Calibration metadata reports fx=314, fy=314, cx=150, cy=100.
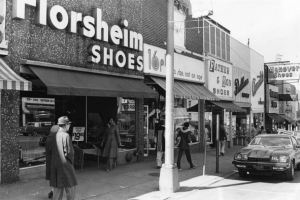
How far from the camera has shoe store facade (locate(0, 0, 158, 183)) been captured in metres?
7.99

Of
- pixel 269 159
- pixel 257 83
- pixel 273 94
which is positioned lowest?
pixel 269 159

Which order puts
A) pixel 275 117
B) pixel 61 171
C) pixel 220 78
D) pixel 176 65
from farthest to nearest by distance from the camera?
pixel 275 117 < pixel 220 78 < pixel 176 65 < pixel 61 171

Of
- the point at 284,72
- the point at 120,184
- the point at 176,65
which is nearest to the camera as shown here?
the point at 120,184

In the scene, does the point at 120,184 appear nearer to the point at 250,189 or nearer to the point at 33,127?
the point at 33,127

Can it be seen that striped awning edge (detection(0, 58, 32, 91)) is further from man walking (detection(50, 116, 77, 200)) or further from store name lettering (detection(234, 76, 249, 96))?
store name lettering (detection(234, 76, 249, 96))

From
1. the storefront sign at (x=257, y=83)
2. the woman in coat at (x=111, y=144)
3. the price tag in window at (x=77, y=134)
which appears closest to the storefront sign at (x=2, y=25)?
the price tag in window at (x=77, y=134)

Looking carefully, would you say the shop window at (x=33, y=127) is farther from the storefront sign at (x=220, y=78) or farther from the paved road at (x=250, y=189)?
the storefront sign at (x=220, y=78)

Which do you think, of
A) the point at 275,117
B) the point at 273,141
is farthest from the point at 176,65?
the point at 275,117

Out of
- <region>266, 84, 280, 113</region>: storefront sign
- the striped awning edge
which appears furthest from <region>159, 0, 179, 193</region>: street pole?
<region>266, 84, 280, 113</region>: storefront sign

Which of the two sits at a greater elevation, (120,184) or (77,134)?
(77,134)

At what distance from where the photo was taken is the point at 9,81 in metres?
7.00

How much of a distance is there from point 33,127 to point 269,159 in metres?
6.94

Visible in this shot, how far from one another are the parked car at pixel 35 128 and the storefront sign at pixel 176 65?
15.5ft

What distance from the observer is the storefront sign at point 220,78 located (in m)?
Answer: 18.4
